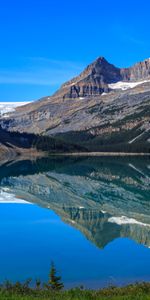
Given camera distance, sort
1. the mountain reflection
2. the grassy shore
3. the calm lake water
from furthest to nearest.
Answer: the mountain reflection → the calm lake water → the grassy shore

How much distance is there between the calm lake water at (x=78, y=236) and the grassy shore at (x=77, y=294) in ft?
23.0

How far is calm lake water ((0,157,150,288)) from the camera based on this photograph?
94.6ft

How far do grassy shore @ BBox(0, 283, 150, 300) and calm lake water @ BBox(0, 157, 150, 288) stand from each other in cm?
700

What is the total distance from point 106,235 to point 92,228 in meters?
3.28

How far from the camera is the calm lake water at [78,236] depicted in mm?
28844

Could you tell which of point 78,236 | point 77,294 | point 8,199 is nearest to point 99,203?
point 8,199

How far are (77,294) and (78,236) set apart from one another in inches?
921

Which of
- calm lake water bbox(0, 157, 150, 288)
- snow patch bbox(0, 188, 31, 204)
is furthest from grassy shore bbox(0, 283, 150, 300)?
snow patch bbox(0, 188, 31, 204)

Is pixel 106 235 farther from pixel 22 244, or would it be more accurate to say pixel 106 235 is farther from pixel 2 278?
pixel 2 278

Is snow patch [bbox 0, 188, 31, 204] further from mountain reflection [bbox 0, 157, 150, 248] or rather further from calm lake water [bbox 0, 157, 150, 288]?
mountain reflection [bbox 0, 157, 150, 248]


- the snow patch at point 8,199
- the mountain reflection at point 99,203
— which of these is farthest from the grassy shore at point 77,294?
the snow patch at point 8,199

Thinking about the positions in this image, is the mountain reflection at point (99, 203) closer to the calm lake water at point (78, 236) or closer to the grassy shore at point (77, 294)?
the calm lake water at point (78, 236)

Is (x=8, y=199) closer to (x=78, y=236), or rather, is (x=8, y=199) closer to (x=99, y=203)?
(x=99, y=203)

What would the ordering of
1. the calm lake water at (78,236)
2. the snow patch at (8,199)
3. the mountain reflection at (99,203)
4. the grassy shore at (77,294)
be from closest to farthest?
the grassy shore at (77,294), the calm lake water at (78,236), the mountain reflection at (99,203), the snow patch at (8,199)
